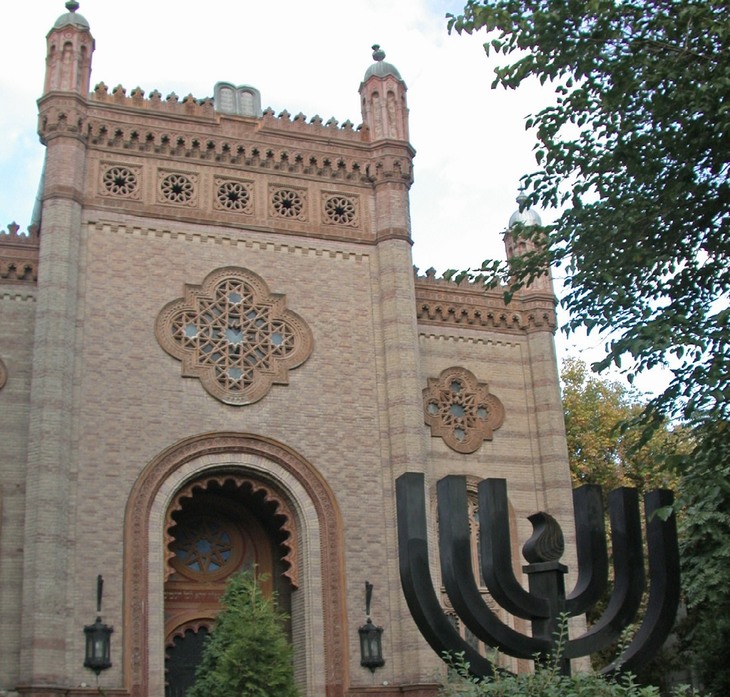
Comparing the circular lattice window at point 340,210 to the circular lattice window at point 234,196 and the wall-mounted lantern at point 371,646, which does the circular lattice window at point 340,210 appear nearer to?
the circular lattice window at point 234,196

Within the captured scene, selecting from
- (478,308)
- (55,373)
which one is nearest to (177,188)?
(55,373)

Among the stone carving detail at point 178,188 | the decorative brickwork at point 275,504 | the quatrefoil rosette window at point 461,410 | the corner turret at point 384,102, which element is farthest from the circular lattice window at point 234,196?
the decorative brickwork at point 275,504

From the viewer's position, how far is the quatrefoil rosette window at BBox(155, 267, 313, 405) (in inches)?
923

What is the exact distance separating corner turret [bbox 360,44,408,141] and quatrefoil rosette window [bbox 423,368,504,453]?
6150mm

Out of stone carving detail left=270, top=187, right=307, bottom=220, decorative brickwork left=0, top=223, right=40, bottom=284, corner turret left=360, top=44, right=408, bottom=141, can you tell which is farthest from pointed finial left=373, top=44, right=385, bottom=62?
decorative brickwork left=0, top=223, right=40, bottom=284

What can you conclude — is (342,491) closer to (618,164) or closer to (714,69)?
(618,164)

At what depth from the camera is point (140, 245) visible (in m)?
23.9

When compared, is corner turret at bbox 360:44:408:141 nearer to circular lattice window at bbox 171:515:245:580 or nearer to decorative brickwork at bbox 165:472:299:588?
decorative brickwork at bbox 165:472:299:588

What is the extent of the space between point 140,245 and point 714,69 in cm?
1395

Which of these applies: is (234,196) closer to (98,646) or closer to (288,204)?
(288,204)

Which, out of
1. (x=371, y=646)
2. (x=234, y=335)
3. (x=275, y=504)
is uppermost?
(x=234, y=335)

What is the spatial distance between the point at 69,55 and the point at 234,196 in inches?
191

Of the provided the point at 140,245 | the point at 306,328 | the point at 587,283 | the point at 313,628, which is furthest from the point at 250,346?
the point at 587,283

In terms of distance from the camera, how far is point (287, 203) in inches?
1015
